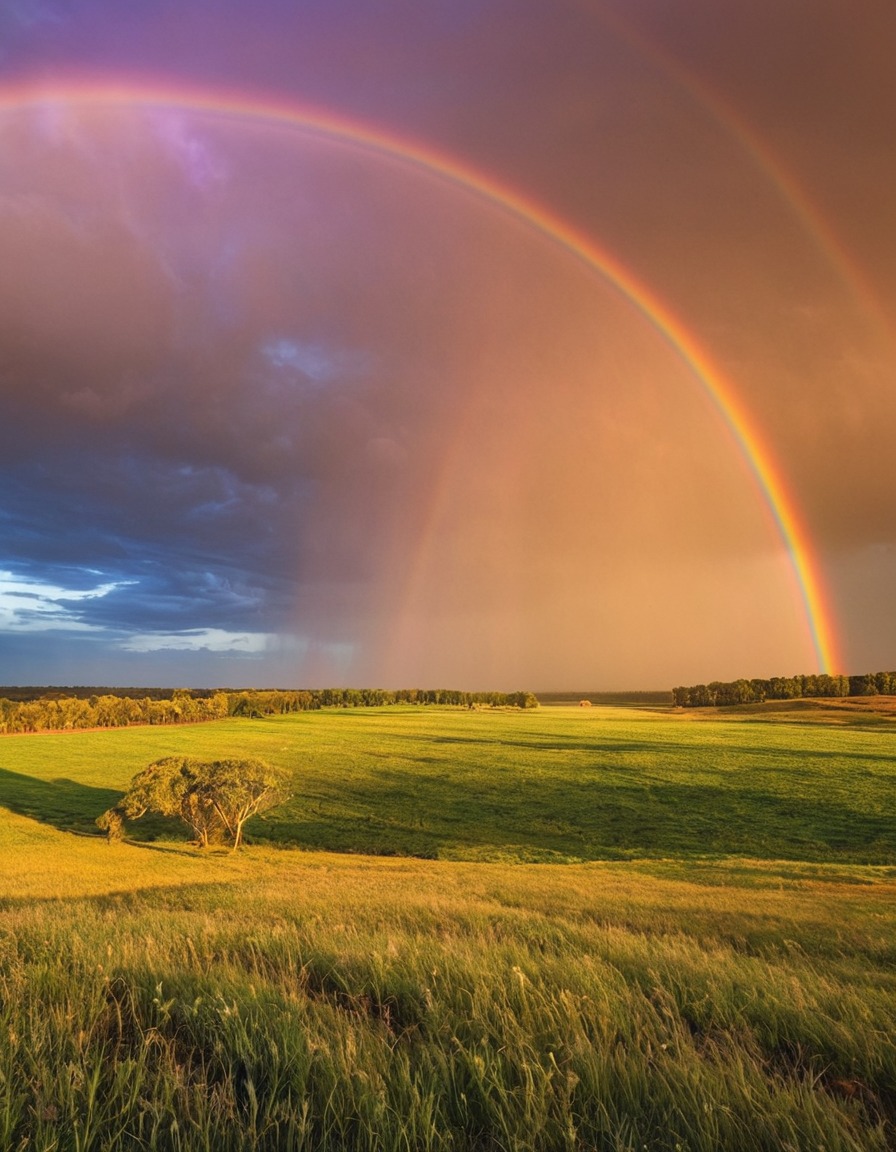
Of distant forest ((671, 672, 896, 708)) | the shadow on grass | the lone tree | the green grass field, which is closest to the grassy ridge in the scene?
the shadow on grass

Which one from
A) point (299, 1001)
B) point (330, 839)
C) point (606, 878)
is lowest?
point (330, 839)

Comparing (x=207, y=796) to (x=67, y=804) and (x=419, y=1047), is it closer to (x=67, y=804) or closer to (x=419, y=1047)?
(x=67, y=804)

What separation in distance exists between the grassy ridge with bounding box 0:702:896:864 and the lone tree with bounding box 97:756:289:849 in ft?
12.3

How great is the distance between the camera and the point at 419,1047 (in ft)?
10.7

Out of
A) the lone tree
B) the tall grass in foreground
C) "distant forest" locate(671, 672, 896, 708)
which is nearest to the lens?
the tall grass in foreground

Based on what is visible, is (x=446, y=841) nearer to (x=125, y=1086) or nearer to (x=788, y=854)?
(x=788, y=854)

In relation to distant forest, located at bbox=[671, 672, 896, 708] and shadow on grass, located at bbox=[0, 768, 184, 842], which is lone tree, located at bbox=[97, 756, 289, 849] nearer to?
shadow on grass, located at bbox=[0, 768, 184, 842]

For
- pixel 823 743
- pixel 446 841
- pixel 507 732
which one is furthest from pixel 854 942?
pixel 507 732

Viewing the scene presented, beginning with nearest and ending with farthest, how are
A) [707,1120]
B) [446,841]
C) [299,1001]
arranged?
[707,1120], [299,1001], [446,841]

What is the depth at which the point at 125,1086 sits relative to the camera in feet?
9.52

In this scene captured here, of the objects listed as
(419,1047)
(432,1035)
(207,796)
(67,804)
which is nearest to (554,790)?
(207,796)

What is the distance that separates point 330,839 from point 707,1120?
169ft

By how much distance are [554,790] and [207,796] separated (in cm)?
3511

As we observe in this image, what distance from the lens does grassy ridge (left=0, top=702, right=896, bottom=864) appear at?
1838 inches
